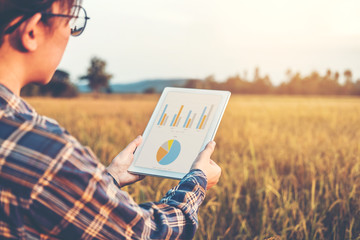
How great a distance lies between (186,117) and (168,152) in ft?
0.47

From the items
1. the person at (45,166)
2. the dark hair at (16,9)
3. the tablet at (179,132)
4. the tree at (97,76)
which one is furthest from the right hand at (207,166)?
the tree at (97,76)

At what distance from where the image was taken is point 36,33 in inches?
32.2

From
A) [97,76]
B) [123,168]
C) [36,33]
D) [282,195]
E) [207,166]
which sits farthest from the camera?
[97,76]

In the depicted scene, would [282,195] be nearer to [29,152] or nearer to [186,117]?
[186,117]

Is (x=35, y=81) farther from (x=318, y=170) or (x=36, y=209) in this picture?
(x=318, y=170)

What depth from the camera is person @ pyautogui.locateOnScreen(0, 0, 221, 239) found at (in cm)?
72

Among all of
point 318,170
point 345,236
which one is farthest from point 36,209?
point 318,170

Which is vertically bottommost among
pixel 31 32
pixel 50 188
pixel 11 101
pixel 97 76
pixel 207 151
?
pixel 50 188

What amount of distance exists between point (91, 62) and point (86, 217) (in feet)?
124

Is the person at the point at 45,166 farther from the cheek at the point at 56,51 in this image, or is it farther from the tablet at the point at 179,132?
the tablet at the point at 179,132

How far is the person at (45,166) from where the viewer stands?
72 centimetres

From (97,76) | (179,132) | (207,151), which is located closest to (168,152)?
(179,132)

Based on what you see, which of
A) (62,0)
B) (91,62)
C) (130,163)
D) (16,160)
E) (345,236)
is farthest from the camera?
(91,62)

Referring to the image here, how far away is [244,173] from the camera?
267cm
